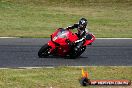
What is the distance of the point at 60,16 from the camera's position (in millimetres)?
26609

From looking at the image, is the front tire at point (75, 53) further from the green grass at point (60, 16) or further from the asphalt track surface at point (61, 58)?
the green grass at point (60, 16)

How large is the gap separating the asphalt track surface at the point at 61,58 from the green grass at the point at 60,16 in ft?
6.52

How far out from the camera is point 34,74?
11.3m

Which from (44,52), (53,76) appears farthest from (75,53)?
(53,76)

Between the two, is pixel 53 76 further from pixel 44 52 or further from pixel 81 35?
pixel 81 35

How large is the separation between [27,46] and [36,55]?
1.88 m

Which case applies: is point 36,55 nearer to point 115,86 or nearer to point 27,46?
point 27,46

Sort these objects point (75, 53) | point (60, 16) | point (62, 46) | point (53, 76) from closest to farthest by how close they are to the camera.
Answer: point (53, 76) < point (62, 46) < point (75, 53) < point (60, 16)

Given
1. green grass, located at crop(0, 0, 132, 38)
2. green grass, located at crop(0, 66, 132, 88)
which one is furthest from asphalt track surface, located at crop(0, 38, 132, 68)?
green grass, located at crop(0, 0, 132, 38)

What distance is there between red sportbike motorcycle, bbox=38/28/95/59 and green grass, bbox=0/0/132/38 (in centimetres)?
524

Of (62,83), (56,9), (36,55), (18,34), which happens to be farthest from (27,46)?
(56,9)

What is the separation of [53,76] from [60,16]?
15741 millimetres

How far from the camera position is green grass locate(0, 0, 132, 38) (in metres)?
21.9

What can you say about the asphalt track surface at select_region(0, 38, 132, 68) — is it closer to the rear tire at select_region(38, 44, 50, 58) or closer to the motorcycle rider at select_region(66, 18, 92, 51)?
the rear tire at select_region(38, 44, 50, 58)
